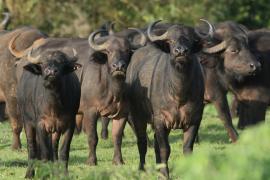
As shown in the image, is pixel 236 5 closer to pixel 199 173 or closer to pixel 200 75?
pixel 200 75

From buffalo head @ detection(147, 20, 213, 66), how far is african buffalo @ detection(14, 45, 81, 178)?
116 cm

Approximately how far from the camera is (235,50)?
1622 cm

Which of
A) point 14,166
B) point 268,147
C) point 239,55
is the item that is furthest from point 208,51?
point 268,147

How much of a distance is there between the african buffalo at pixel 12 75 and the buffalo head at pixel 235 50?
10.1ft

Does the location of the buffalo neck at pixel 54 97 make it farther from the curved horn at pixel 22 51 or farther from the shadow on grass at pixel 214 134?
the shadow on grass at pixel 214 134

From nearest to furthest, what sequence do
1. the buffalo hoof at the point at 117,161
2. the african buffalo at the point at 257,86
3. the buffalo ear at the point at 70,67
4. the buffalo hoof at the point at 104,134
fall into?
the buffalo ear at the point at 70,67 → the buffalo hoof at the point at 117,161 → the african buffalo at the point at 257,86 → the buffalo hoof at the point at 104,134

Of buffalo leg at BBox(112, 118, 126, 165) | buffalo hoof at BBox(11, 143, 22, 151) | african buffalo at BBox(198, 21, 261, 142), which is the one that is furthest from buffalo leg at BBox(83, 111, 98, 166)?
african buffalo at BBox(198, 21, 261, 142)

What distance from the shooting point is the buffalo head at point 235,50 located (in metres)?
15.9

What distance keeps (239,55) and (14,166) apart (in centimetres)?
→ 427

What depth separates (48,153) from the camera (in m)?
12.6

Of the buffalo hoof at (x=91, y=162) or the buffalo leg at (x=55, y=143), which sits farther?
the buffalo hoof at (x=91, y=162)

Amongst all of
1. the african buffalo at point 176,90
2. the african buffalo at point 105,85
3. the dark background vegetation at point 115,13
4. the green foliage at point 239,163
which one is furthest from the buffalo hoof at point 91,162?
the dark background vegetation at point 115,13

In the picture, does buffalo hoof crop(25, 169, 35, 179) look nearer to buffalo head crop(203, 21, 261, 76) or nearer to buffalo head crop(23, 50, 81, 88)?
buffalo head crop(23, 50, 81, 88)

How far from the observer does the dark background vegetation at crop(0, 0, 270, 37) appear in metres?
34.2
